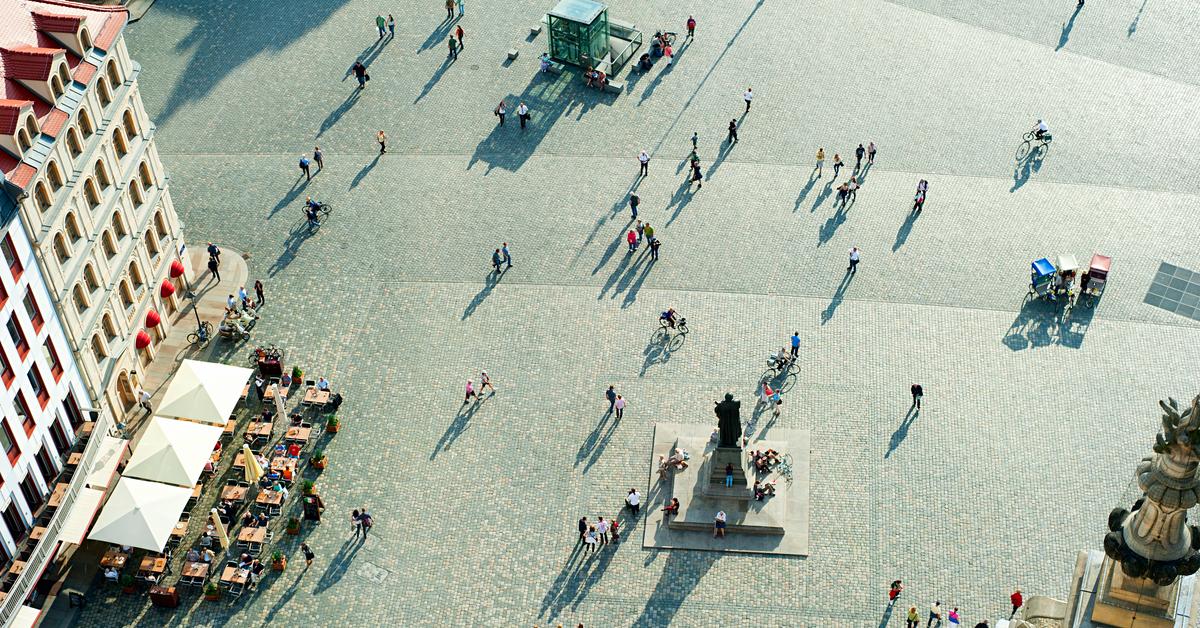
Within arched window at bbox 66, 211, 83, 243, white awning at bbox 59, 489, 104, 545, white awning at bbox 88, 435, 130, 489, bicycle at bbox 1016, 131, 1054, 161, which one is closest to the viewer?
white awning at bbox 59, 489, 104, 545

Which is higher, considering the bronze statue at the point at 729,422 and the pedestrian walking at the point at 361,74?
the pedestrian walking at the point at 361,74

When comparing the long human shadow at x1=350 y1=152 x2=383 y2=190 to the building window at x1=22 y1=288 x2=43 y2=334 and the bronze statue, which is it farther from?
the bronze statue

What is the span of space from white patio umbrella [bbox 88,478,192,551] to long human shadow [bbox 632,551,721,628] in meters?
18.3

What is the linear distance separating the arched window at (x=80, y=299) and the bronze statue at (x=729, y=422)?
25.4 m

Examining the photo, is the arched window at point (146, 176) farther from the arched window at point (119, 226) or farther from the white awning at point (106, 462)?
the white awning at point (106, 462)

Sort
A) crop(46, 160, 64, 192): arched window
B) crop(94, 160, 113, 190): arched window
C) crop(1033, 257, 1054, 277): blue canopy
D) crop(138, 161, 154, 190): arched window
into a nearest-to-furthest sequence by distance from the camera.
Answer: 1. crop(46, 160, 64, 192): arched window
2. crop(94, 160, 113, 190): arched window
3. crop(138, 161, 154, 190): arched window
4. crop(1033, 257, 1054, 277): blue canopy

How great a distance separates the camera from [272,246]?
221 feet

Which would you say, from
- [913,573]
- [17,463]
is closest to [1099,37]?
[913,573]

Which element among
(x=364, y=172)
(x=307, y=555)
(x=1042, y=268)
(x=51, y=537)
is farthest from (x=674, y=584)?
(x=364, y=172)

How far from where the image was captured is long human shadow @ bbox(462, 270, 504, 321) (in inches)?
2516

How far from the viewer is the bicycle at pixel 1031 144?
71.1 m

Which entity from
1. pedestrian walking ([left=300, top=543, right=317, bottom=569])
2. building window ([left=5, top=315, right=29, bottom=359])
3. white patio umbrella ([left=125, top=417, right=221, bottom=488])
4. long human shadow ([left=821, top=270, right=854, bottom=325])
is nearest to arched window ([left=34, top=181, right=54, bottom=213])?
building window ([left=5, top=315, right=29, bottom=359])

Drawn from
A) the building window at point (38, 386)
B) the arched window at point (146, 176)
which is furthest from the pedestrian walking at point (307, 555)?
the arched window at point (146, 176)

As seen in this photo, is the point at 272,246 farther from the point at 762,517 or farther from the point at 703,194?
the point at 762,517
